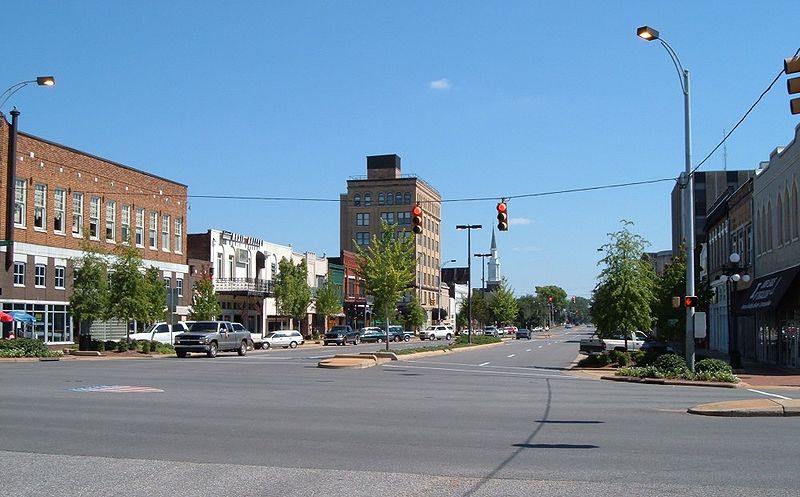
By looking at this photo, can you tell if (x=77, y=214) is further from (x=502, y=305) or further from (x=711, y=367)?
(x=502, y=305)

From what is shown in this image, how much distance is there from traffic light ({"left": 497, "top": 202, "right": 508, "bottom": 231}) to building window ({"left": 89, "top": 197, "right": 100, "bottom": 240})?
113 ft

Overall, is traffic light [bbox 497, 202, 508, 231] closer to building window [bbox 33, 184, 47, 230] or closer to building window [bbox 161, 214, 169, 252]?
building window [bbox 33, 184, 47, 230]

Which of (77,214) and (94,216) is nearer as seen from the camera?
(77,214)

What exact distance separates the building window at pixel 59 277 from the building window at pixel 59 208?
7.22 feet

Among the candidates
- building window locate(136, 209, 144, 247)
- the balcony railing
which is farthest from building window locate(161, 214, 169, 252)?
the balcony railing

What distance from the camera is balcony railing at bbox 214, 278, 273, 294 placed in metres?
71.9

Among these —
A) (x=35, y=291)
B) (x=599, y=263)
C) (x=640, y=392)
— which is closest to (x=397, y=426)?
(x=640, y=392)

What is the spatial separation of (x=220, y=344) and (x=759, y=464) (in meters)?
37.2

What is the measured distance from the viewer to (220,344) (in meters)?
45.1

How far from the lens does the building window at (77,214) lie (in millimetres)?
53062

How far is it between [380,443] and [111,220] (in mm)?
48734

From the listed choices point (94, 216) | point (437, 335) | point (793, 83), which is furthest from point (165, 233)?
point (793, 83)

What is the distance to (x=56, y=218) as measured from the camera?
51.4 m

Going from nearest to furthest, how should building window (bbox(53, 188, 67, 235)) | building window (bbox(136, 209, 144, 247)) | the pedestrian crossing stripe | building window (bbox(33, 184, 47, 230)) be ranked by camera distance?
1. the pedestrian crossing stripe
2. building window (bbox(33, 184, 47, 230))
3. building window (bbox(53, 188, 67, 235))
4. building window (bbox(136, 209, 144, 247))
